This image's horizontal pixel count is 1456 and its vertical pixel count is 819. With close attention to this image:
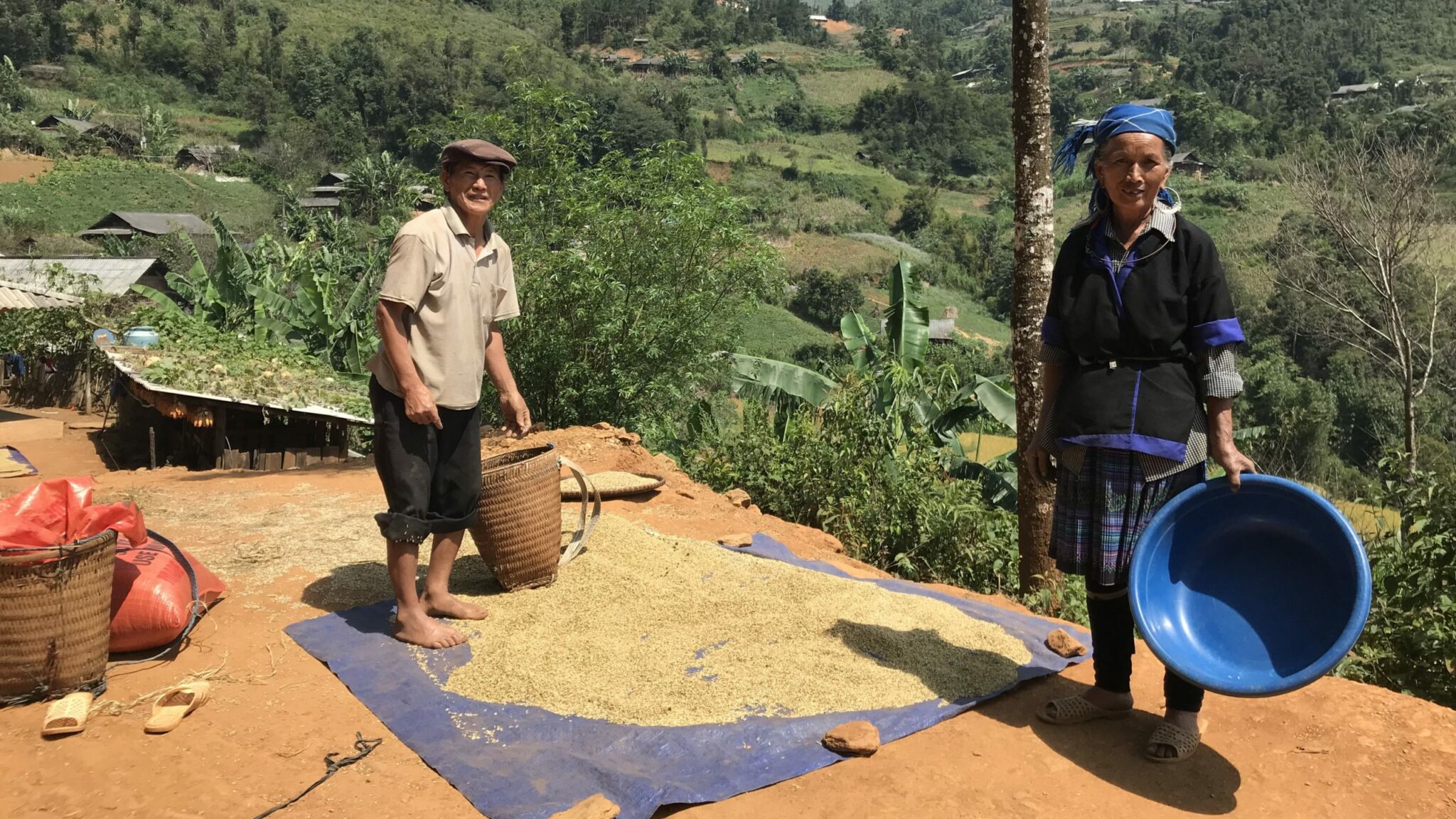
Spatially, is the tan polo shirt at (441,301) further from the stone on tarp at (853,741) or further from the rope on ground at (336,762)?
the stone on tarp at (853,741)

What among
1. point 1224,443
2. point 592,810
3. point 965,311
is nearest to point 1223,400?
point 1224,443

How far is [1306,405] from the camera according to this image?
2081cm

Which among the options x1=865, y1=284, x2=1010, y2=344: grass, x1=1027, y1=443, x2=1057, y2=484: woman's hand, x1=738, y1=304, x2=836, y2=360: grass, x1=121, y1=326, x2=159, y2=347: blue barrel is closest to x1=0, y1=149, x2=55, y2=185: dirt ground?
x1=738, y1=304, x2=836, y2=360: grass

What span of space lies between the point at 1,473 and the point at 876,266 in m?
42.5

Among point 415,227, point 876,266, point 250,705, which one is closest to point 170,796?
point 250,705

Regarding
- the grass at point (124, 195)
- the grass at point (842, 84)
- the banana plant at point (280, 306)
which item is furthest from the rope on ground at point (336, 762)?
the grass at point (842, 84)

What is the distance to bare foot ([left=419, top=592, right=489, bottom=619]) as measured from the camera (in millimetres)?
3531

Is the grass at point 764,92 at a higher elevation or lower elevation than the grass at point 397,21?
lower

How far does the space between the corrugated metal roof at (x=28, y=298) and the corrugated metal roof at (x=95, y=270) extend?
2.04 metres

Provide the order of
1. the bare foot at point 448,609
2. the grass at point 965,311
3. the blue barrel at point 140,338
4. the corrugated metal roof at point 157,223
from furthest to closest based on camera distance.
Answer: the grass at point 965,311 < the corrugated metal roof at point 157,223 < the blue barrel at point 140,338 < the bare foot at point 448,609

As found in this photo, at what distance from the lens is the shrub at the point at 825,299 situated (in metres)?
39.0

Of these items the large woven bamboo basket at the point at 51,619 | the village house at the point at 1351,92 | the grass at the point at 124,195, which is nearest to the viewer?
the large woven bamboo basket at the point at 51,619

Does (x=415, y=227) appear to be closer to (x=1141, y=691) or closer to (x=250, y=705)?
(x=250, y=705)

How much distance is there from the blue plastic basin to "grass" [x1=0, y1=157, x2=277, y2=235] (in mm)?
41518
